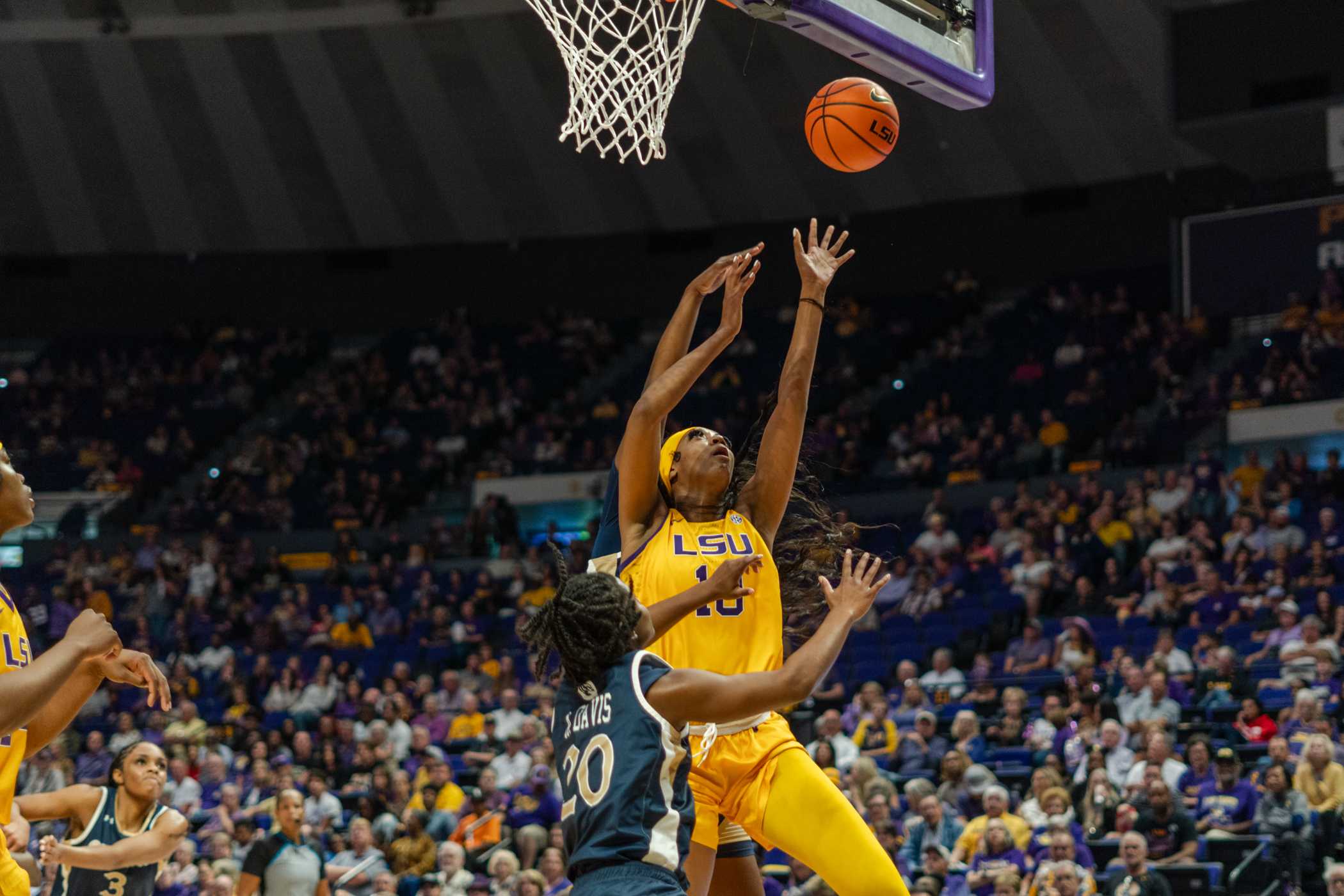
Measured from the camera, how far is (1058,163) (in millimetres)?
24125

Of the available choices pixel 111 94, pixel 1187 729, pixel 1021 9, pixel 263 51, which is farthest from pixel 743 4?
pixel 111 94

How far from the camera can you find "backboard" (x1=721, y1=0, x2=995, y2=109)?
668 cm

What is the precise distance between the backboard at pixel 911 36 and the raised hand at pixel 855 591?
2.67 meters

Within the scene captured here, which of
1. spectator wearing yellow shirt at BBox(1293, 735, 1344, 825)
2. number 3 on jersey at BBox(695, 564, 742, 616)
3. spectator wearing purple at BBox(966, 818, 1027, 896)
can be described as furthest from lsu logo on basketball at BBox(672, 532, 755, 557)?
spectator wearing yellow shirt at BBox(1293, 735, 1344, 825)

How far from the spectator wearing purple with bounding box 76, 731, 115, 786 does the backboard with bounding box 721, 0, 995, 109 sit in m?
10.7

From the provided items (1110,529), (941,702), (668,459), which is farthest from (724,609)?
(1110,529)

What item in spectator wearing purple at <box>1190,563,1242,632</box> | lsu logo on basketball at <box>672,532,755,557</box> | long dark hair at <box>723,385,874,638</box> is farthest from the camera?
spectator wearing purple at <box>1190,563,1242,632</box>

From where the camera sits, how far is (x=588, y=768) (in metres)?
4.42

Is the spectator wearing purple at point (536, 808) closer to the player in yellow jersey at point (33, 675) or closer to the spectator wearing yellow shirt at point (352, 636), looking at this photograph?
the spectator wearing yellow shirt at point (352, 636)

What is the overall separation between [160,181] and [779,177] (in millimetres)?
9761

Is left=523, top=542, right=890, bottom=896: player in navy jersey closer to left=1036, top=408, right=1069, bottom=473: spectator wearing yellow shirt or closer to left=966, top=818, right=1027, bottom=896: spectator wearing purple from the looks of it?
left=966, top=818, right=1027, bottom=896: spectator wearing purple

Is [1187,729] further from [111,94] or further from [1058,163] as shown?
[111,94]

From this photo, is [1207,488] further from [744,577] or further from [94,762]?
[744,577]

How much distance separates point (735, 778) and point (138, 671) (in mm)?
1936
